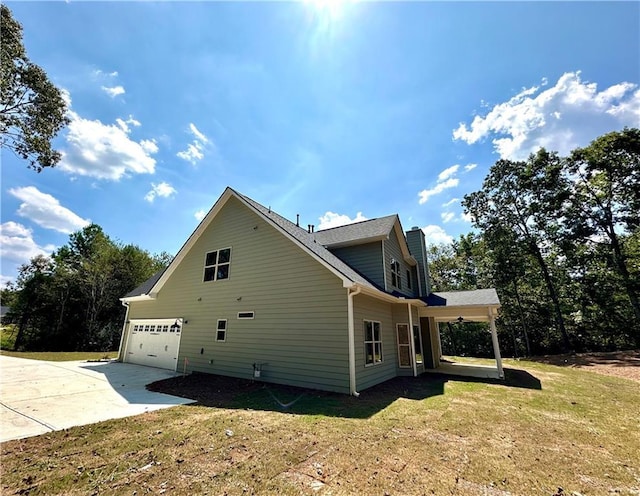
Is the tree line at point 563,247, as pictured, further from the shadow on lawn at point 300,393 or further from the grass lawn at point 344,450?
the grass lawn at point 344,450

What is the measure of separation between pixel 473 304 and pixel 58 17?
57.9 feet

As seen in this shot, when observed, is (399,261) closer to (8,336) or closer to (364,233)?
(364,233)

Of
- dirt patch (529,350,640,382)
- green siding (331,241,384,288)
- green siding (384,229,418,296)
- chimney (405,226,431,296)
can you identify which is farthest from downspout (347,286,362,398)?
dirt patch (529,350,640,382)

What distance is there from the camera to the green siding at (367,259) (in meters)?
10.9

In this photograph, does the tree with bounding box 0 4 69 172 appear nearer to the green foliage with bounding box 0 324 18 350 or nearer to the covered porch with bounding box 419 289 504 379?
the covered porch with bounding box 419 289 504 379

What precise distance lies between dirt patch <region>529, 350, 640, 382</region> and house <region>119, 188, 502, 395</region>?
5.61 metres

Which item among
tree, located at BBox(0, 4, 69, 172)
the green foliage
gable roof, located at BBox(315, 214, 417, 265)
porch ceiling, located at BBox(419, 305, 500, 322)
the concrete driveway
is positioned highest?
tree, located at BBox(0, 4, 69, 172)

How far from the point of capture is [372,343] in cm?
917

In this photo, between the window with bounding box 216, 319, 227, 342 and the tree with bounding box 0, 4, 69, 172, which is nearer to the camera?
the tree with bounding box 0, 4, 69, 172

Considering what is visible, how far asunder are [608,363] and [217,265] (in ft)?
63.9

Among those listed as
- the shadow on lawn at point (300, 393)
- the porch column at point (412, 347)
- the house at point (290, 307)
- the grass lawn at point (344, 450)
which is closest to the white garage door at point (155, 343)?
the house at point (290, 307)

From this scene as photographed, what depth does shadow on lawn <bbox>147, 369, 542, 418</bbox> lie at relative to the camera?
6309 mm

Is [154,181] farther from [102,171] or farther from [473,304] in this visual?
[473,304]

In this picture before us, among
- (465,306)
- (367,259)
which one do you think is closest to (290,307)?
(367,259)
